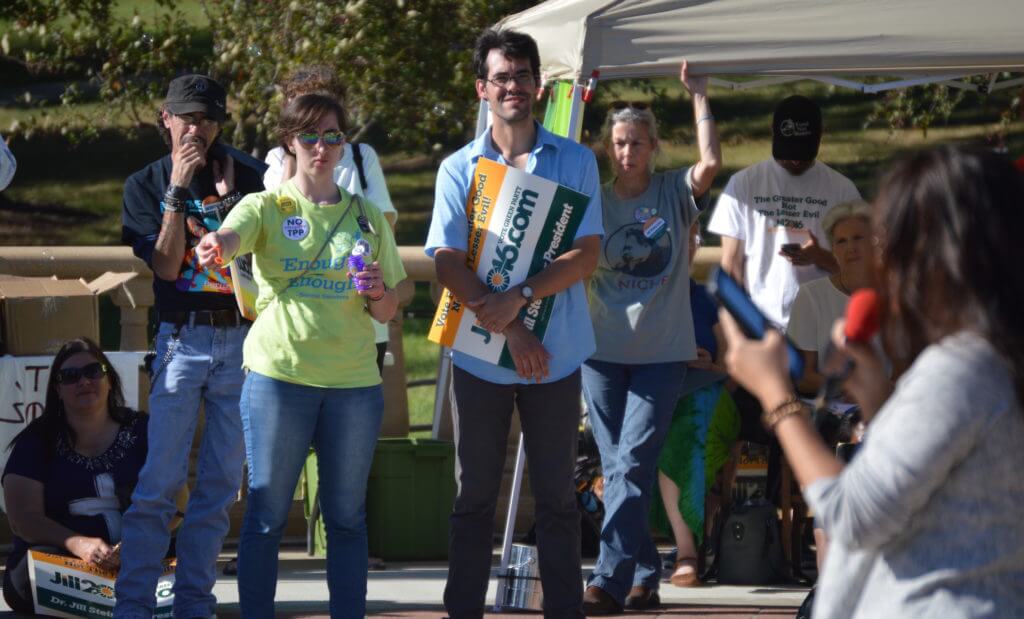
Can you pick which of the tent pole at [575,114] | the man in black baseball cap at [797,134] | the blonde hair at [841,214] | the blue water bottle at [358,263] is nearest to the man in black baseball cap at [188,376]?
the blue water bottle at [358,263]

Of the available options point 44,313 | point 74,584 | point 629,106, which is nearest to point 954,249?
point 629,106

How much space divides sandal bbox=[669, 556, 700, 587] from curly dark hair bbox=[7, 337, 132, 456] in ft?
8.11

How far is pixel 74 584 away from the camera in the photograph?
5480 millimetres

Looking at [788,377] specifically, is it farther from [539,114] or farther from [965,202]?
[539,114]

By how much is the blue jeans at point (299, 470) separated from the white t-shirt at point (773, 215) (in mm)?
2302

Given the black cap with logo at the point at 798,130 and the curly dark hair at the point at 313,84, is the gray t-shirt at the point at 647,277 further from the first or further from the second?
the curly dark hair at the point at 313,84

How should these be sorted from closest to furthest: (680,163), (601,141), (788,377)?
(788,377), (601,141), (680,163)

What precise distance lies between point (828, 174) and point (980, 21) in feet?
4.34

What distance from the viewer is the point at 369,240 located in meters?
4.95

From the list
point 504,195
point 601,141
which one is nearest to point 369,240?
point 504,195

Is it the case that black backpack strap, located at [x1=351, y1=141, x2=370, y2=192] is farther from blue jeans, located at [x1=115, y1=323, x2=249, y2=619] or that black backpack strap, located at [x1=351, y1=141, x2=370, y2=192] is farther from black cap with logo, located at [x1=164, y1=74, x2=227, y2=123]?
blue jeans, located at [x1=115, y1=323, x2=249, y2=619]

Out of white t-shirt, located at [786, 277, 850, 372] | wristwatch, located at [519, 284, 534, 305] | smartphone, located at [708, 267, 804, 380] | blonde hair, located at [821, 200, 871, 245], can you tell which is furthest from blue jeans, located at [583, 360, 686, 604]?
smartphone, located at [708, 267, 804, 380]

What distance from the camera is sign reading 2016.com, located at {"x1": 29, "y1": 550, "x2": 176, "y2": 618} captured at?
5.46m

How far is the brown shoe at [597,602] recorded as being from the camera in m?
5.77
